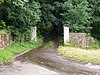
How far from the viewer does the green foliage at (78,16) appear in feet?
76.0

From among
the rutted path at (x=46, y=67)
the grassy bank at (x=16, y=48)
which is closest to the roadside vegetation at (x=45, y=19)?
the grassy bank at (x=16, y=48)

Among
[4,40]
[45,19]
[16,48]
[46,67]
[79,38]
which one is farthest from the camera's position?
[45,19]

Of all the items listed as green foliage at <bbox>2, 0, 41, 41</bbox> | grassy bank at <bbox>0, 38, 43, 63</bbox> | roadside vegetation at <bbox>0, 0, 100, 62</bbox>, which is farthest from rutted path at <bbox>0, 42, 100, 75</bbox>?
green foliage at <bbox>2, 0, 41, 41</bbox>

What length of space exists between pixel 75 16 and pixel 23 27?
524 cm

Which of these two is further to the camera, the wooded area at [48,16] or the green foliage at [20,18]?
the wooded area at [48,16]

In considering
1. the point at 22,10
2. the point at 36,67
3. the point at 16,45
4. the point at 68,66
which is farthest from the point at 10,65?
the point at 22,10

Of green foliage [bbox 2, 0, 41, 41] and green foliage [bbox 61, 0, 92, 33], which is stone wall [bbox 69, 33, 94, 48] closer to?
green foliage [bbox 61, 0, 92, 33]

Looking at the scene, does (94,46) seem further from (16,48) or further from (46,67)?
(46,67)

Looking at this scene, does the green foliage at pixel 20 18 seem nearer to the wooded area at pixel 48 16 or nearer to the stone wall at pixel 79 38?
the wooded area at pixel 48 16

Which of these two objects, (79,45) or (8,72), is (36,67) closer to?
(8,72)

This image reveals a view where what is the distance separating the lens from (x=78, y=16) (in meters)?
23.3

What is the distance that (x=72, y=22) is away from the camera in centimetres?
2345

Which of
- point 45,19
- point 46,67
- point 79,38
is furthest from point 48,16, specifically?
point 46,67

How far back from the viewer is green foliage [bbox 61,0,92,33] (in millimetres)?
23172
